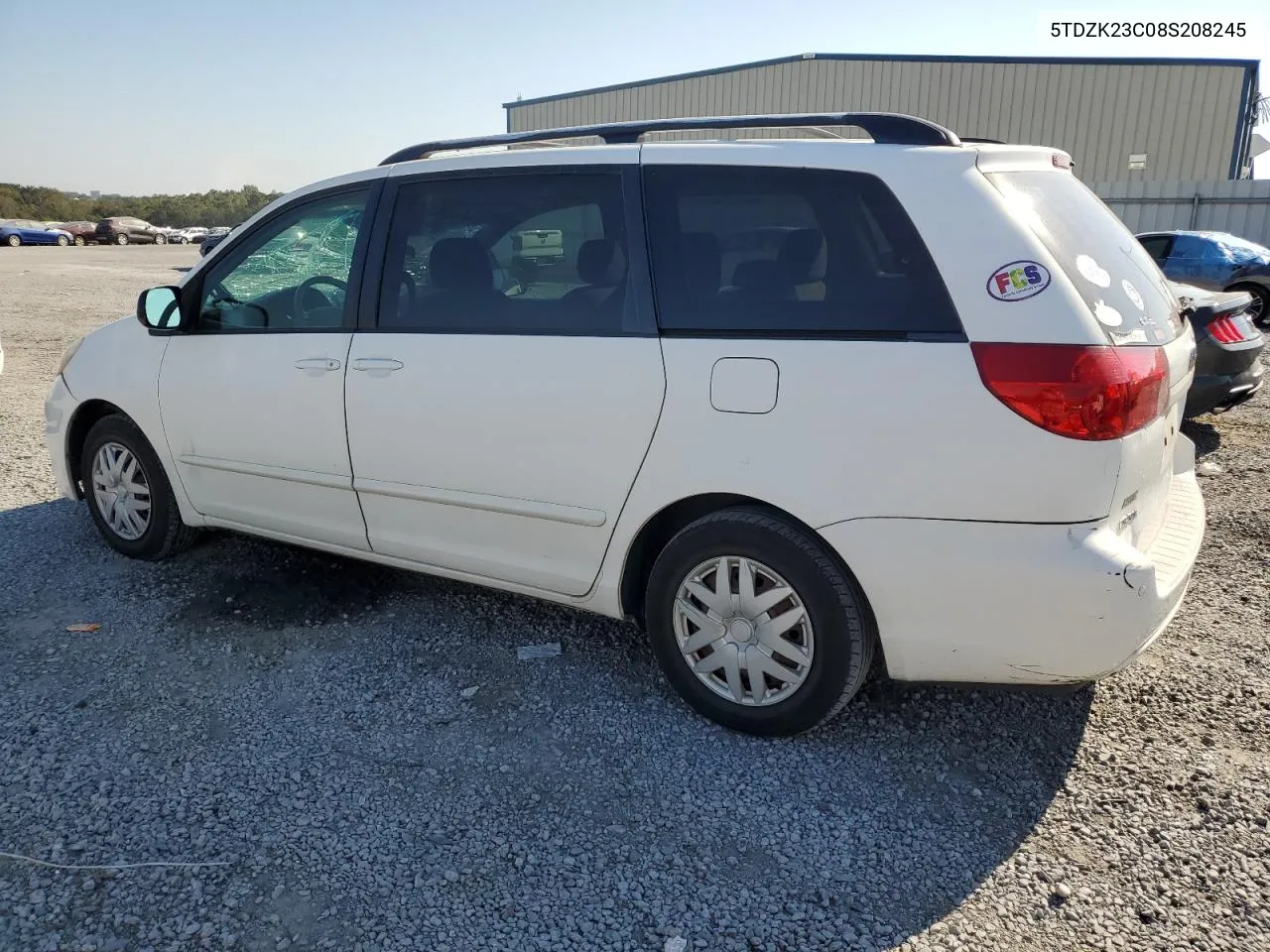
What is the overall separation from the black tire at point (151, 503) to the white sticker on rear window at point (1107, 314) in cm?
396

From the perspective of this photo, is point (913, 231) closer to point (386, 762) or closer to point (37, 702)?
point (386, 762)

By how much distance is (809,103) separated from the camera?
27.6 m

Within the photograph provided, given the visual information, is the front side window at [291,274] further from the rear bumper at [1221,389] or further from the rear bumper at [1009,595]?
the rear bumper at [1221,389]

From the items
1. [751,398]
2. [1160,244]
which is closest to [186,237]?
[1160,244]

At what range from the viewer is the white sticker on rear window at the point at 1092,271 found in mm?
2736

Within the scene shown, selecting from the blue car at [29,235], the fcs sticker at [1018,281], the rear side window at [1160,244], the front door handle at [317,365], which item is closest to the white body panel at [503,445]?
the front door handle at [317,365]

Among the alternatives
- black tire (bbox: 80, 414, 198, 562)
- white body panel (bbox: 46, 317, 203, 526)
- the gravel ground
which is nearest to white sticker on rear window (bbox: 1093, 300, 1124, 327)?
the gravel ground

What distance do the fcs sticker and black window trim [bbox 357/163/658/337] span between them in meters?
1.04

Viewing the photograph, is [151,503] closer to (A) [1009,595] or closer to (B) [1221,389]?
(A) [1009,595]

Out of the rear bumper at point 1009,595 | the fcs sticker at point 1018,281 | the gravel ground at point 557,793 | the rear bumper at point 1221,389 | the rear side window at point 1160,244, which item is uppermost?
the fcs sticker at point 1018,281

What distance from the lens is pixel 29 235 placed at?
1752 inches

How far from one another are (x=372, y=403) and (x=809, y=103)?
26.7 m

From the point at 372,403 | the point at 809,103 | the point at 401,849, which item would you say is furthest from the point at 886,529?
the point at 809,103

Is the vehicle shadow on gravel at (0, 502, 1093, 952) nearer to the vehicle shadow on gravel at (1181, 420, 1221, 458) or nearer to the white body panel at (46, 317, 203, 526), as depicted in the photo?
the white body panel at (46, 317, 203, 526)
